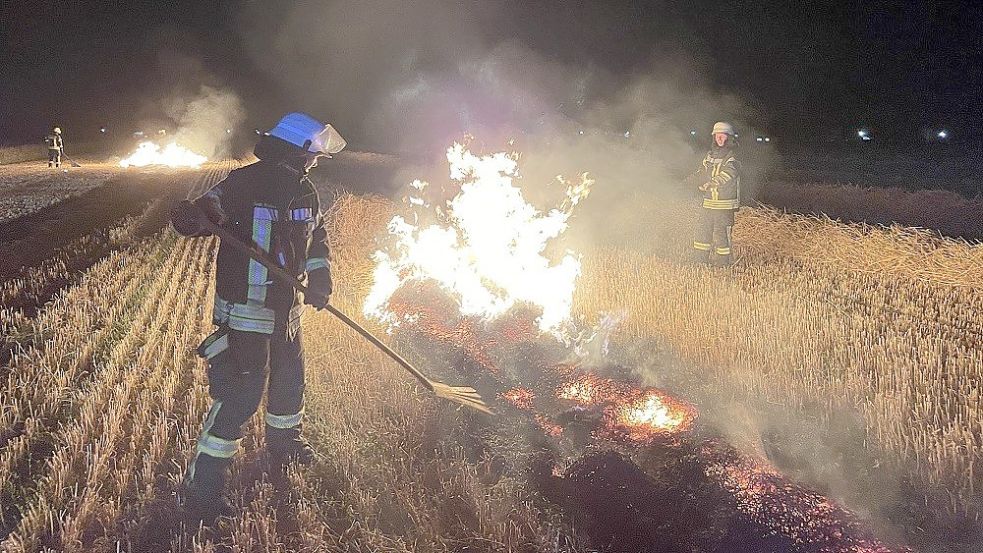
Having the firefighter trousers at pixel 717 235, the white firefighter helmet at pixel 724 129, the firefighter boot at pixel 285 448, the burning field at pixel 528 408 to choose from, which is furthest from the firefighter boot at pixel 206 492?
the white firefighter helmet at pixel 724 129

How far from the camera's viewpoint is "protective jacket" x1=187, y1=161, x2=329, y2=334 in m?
3.64

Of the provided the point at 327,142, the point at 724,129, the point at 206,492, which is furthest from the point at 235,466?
the point at 724,129

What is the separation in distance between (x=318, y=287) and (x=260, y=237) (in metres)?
0.45

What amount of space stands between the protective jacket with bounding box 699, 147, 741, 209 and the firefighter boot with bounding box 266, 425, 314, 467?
696cm

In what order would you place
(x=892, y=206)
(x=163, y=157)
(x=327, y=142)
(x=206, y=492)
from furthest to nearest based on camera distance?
(x=163, y=157), (x=892, y=206), (x=327, y=142), (x=206, y=492)

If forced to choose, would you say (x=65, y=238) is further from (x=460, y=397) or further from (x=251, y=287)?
(x=460, y=397)

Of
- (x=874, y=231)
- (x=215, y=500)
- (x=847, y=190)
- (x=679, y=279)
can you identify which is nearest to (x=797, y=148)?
(x=847, y=190)

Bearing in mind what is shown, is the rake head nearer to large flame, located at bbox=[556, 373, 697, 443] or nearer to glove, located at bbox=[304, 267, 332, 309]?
large flame, located at bbox=[556, 373, 697, 443]

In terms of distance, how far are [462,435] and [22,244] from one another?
401 inches

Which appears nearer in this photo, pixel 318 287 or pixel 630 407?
pixel 318 287

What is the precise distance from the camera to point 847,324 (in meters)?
6.32

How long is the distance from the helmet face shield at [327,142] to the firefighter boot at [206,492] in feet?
6.09

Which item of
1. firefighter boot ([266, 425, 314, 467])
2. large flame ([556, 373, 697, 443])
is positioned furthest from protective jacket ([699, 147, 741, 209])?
firefighter boot ([266, 425, 314, 467])

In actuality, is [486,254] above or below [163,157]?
below
